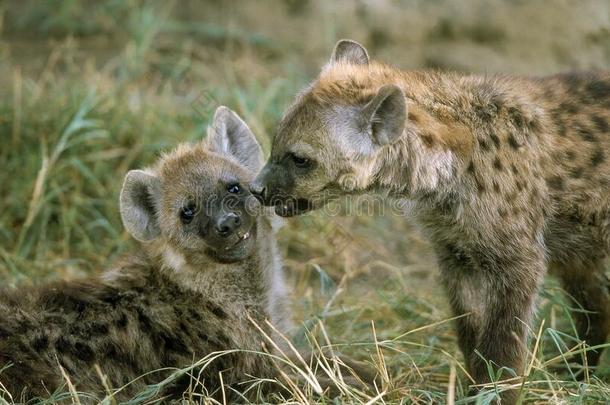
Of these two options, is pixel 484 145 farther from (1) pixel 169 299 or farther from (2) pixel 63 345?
(2) pixel 63 345

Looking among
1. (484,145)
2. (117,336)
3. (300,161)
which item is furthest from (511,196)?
(117,336)

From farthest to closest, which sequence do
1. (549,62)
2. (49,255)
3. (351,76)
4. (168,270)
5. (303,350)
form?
(549,62) → (49,255) → (303,350) → (168,270) → (351,76)

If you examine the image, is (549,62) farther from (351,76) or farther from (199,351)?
(199,351)

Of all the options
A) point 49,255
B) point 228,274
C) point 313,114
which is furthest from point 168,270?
point 49,255

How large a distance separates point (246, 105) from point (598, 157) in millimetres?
3085

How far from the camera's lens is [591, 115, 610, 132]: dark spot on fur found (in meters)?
4.50

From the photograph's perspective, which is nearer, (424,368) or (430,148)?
(430,148)

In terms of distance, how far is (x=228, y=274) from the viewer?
479 cm

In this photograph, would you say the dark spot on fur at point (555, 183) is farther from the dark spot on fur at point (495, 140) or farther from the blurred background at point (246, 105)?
the blurred background at point (246, 105)

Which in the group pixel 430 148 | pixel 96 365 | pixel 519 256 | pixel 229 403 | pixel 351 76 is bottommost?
pixel 229 403

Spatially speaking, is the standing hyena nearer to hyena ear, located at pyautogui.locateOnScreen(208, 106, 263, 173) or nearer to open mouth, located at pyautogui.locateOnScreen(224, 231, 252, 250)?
open mouth, located at pyautogui.locateOnScreen(224, 231, 252, 250)

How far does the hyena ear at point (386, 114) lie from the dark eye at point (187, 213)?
1052 mm

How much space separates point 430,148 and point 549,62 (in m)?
3.76

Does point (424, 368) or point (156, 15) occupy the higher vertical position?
point (156, 15)
